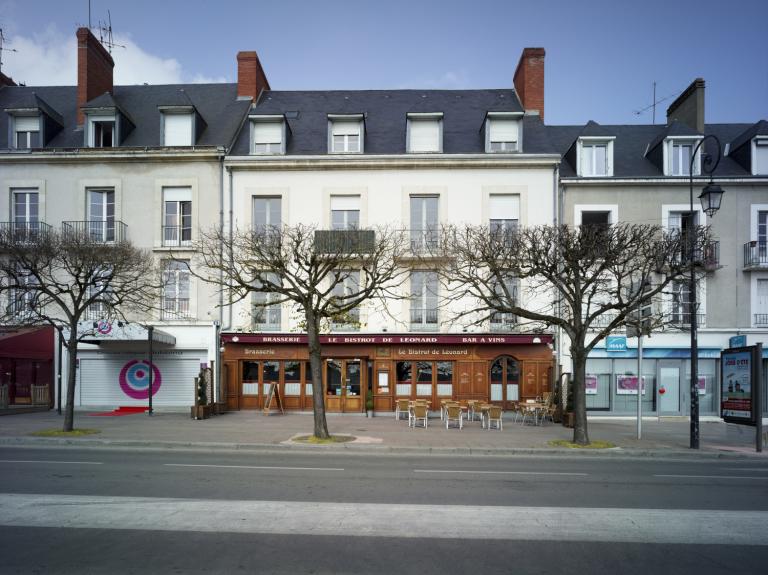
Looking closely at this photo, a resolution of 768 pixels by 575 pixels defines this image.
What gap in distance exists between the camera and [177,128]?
2273 centimetres

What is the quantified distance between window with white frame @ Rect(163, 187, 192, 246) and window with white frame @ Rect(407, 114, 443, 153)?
360 inches

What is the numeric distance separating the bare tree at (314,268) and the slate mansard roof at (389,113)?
424 cm

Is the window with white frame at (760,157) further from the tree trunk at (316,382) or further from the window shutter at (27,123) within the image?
the window shutter at (27,123)

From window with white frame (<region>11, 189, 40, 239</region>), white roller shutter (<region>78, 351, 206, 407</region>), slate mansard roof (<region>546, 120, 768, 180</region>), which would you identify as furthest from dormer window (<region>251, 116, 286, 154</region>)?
slate mansard roof (<region>546, 120, 768, 180</region>)

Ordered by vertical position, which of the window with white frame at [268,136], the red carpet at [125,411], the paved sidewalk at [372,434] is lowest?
the red carpet at [125,411]

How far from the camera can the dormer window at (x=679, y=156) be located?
21.8 m

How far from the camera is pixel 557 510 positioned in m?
7.65

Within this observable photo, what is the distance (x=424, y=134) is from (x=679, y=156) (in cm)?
1019

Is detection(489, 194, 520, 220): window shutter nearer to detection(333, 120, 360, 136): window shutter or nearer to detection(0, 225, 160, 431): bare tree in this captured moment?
detection(333, 120, 360, 136): window shutter

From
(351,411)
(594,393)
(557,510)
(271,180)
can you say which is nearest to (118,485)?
(557,510)

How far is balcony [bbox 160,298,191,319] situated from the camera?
21.5 meters

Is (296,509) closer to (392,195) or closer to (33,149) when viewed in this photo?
(392,195)

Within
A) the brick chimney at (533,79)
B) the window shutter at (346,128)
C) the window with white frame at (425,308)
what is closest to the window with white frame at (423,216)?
the window with white frame at (425,308)

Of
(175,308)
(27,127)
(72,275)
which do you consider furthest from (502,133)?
(27,127)
